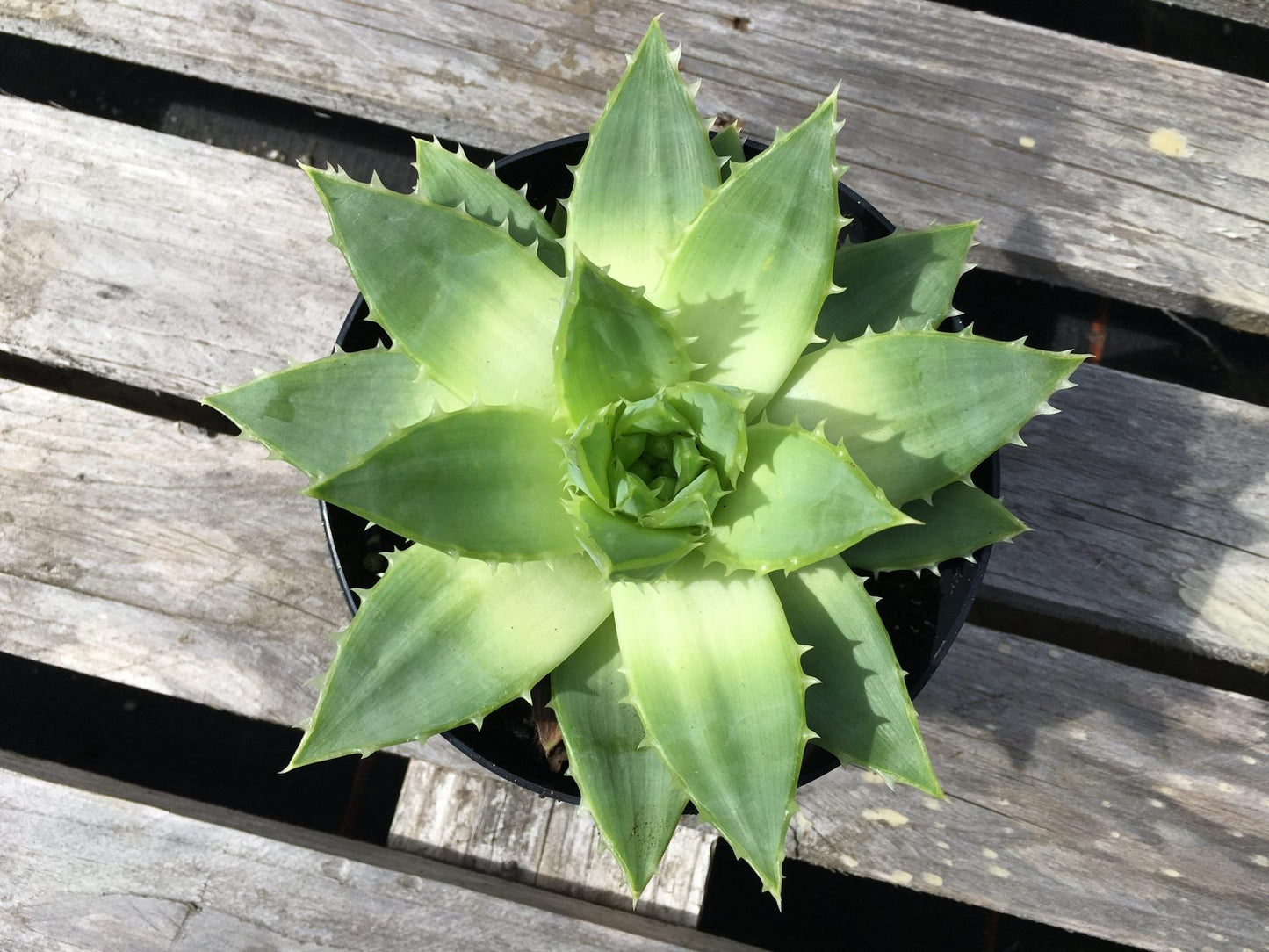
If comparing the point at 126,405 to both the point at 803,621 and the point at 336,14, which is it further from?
the point at 803,621

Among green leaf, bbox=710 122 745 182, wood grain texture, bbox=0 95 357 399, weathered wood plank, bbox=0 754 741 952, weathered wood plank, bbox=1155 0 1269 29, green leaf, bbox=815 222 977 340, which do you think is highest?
weathered wood plank, bbox=1155 0 1269 29

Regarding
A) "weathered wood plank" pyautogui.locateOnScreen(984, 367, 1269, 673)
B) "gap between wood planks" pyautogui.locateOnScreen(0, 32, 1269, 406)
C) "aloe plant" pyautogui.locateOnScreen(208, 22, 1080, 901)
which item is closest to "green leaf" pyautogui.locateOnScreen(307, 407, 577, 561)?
"aloe plant" pyautogui.locateOnScreen(208, 22, 1080, 901)

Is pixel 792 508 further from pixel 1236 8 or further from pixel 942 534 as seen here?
pixel 1236 8

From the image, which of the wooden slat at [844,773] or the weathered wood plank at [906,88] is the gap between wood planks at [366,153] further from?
the wooden slat at [844,773]

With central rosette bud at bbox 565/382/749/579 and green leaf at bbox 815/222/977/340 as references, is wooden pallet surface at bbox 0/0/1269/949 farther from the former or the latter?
central rosette bud at bbox 565/382/749/579

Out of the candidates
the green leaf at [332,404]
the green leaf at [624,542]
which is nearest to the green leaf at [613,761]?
the green leaf at [624,542]

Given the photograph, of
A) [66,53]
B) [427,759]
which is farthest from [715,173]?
[66,53]
